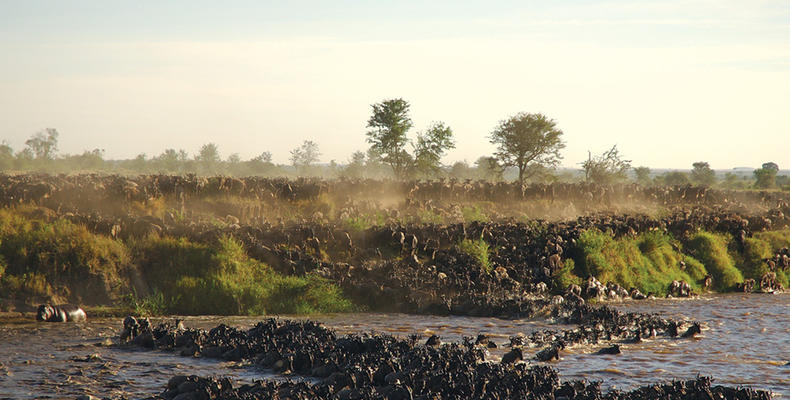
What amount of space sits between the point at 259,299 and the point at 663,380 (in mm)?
10652

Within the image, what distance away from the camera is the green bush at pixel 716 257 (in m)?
27.3

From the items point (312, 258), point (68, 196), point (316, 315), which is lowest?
point (316, 315)

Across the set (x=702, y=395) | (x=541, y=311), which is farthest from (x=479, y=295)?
(x=702, y=395)

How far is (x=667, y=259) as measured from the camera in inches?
1063

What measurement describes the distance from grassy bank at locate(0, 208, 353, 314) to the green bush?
15.5 meters

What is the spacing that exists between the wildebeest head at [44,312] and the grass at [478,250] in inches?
466

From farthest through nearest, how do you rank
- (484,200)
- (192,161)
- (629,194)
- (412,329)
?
(192,161) < (629,194) < (484,200) < (412,329)

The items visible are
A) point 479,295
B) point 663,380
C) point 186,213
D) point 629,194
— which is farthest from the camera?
point 629,194

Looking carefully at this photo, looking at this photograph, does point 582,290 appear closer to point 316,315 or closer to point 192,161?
point 316,315

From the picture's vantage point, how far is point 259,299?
63.5ft

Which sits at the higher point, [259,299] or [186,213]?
[186,213]

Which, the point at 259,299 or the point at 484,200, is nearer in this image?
the point at 259,299

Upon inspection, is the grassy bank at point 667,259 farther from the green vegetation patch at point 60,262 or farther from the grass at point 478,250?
the green vegetation patch at point 60,262

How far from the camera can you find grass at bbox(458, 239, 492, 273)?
22.6 meters
